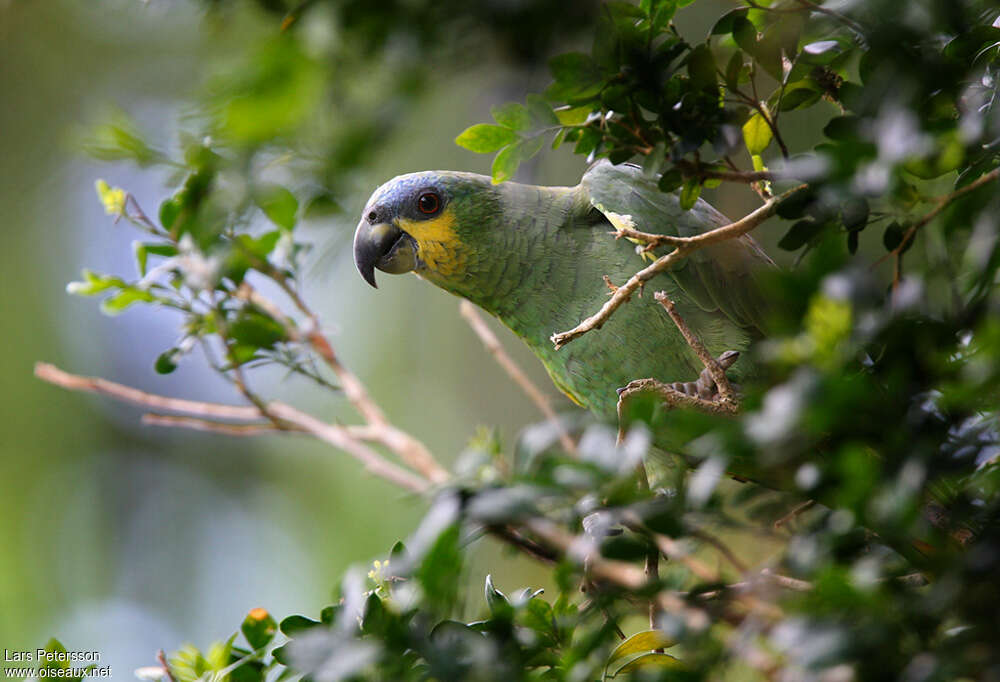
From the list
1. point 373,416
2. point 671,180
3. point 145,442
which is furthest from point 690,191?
point 145,442

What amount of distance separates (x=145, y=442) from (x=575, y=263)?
529cm

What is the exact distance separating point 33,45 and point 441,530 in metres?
6.60

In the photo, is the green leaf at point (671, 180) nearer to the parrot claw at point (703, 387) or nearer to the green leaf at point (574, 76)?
the green leaf at point (574, 76)

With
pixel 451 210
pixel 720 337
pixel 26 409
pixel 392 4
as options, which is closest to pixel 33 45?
pixel 26 409

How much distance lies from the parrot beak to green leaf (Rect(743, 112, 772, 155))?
2.82 feet

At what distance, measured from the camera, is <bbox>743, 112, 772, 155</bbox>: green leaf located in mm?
1232

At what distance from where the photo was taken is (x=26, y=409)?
561 centimetres

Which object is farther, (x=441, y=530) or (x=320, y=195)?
(x=320, y=195)

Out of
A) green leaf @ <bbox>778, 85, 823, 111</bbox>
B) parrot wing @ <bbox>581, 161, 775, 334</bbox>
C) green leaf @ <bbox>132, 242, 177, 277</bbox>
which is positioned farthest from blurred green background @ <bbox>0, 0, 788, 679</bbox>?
green leaf @ <bbox>778, 85, 823, 111</bbox>

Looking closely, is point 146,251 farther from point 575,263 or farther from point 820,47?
point 820,47

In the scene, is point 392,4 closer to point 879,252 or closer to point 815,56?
point 815,56

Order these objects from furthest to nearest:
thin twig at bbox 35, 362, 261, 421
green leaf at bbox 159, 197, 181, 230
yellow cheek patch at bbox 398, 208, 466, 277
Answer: thin twig at bbox 35, 362, 261, 421
yellow cheek patch at bbox 398, 208, 466, 277
green leaf at bbox 159, 197, 181, 230

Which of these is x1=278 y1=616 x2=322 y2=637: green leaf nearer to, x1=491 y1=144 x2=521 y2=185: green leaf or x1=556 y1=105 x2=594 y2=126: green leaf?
x1=491 y1=144 x2=521 y2=185: green leaf

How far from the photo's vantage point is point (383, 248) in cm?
185
